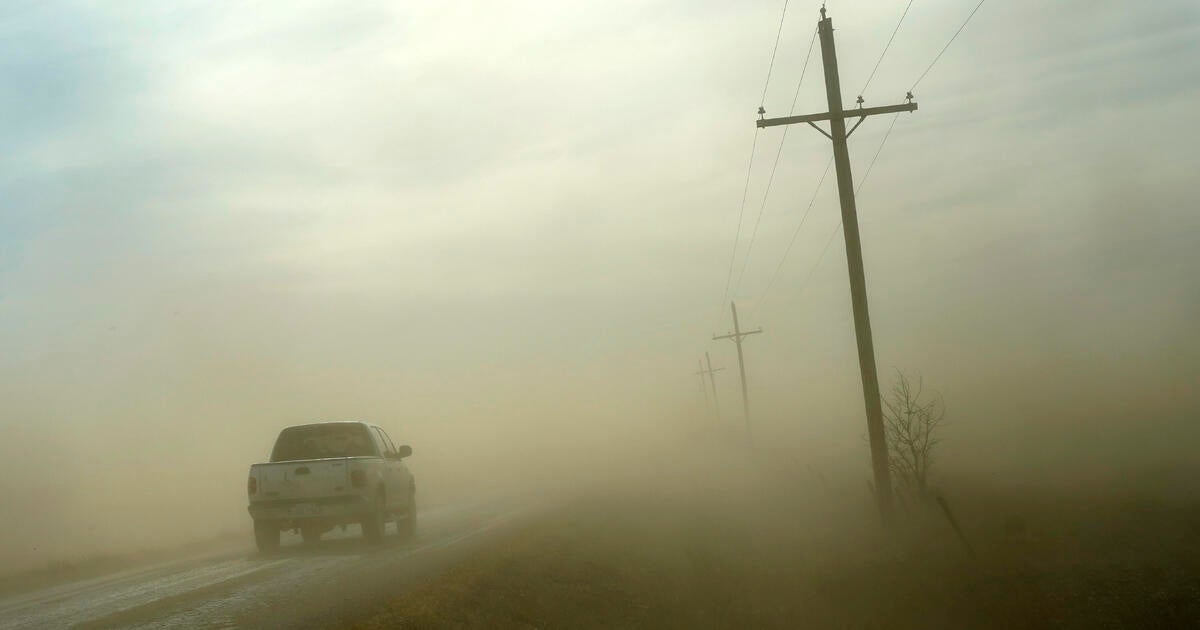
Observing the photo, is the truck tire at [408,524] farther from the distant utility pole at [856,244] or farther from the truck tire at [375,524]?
the distant utility pole at [856,244]

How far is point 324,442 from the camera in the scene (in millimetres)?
21547

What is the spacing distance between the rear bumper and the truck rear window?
1.79 meters

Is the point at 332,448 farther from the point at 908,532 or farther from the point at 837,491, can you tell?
the point at 837,491

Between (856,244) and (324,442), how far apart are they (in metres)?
11.3

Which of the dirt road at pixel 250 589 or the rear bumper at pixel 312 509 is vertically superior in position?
the rear bumper at pixel 312 509

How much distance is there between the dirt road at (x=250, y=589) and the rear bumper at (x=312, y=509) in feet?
2.20

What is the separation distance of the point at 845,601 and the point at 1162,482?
12755 mm

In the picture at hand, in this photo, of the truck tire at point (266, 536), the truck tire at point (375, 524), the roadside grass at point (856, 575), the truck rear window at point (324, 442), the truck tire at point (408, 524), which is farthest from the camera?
the truck tire at point (408, 524)

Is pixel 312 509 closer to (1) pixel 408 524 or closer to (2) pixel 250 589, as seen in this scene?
(1) pixel 408 524

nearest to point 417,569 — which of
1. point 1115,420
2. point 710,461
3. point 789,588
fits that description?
point 789,588

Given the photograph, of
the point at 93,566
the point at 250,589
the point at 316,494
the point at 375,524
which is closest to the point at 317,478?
the point at 316,494

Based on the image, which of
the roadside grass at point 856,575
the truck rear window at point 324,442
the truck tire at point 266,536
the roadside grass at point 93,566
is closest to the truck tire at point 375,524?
the truck rear window at point 324,442

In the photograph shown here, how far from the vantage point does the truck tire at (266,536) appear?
1997cm

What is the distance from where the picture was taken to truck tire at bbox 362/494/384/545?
20172 millimetres
